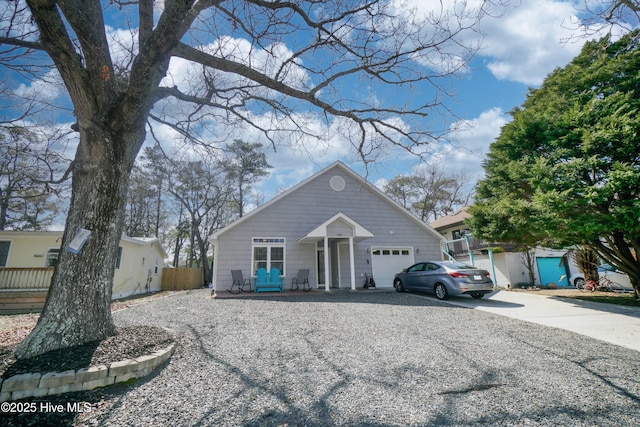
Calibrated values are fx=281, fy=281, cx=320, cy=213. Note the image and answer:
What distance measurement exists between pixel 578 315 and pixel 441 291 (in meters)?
3.30

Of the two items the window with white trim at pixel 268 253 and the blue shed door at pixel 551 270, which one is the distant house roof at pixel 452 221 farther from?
the window with white trim at pixel 268 253

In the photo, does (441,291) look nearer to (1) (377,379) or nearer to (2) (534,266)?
(1) (377,379)

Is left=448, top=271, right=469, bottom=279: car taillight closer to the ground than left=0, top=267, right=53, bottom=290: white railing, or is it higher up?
closer to the ground

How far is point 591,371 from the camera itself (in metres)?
3.62

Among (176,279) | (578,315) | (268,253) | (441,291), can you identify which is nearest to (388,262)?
(441,291)

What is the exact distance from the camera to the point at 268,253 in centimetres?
1214

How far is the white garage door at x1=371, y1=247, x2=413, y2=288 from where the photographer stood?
44.2ft

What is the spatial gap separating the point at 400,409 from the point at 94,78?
5380 mm

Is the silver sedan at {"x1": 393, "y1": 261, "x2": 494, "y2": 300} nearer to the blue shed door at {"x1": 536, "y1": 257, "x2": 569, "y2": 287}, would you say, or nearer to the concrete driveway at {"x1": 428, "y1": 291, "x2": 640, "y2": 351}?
the concrete driveway at {"x1": 428, "y1": 291, "x2": 640, "y2": 351}

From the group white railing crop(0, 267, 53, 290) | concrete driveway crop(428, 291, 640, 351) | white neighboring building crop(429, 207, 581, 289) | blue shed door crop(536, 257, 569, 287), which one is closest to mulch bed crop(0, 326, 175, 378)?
concrete driveway crop(428, 291, 640, 351)

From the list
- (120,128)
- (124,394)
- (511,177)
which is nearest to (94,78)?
(120,128)

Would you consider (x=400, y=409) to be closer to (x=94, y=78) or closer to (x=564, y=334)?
(x=564, y=334)

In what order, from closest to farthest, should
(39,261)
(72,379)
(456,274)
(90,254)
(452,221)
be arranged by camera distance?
(72,379) → (90,254) → (456,274) → (39,261) → (452,221)

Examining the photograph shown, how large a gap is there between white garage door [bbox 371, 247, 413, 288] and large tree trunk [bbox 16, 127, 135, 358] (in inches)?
441
